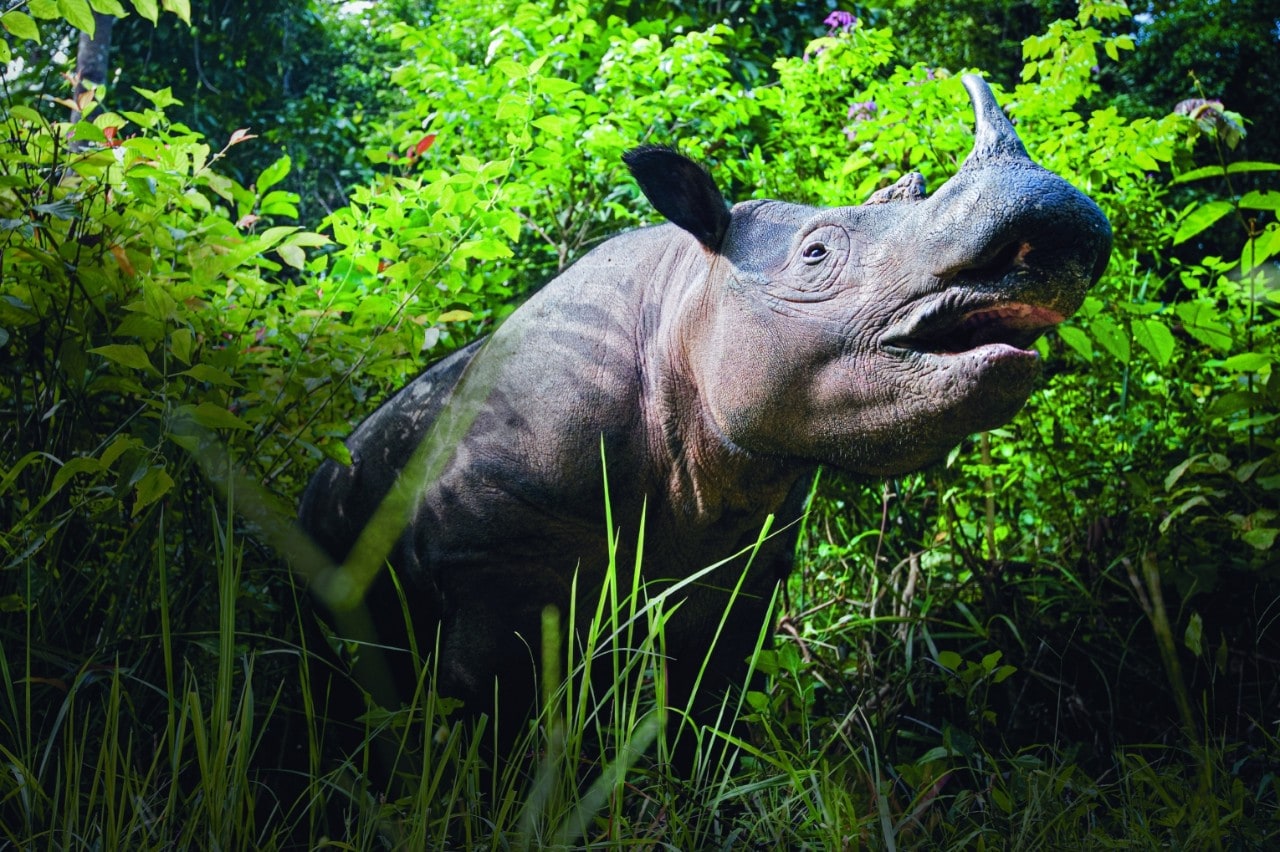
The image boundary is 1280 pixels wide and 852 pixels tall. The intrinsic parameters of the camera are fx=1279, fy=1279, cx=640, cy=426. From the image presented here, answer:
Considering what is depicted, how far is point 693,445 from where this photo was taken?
258cm

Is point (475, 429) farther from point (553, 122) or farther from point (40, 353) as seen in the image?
point (553, 122)

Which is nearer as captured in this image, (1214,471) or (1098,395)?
(1214,471)

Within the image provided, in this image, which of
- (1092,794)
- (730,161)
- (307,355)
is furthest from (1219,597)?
(307,355)

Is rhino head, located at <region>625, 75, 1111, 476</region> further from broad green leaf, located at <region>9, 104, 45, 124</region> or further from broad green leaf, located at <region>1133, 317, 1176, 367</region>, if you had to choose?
broad green leaf, located at <region>1133, 317, 1176, 367</region>

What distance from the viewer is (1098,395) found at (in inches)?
164

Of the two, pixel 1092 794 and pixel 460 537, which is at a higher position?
pixel 460 537

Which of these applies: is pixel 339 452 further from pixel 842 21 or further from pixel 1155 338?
pixel 842 21

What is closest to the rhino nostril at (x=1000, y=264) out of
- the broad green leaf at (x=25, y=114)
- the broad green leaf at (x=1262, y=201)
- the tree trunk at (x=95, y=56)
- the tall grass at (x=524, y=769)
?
the tall grass at (x=524, y=769)

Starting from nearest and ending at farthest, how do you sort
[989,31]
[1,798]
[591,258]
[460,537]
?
[1,798] < [460,537] < [591,258] < [989,31]

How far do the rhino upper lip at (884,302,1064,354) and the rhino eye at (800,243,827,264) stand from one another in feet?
0.82

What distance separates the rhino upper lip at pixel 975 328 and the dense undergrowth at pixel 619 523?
1.71 ft

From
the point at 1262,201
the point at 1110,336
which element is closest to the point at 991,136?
the point at 1262,201

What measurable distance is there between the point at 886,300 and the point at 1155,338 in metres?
1.58

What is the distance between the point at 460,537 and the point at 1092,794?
1284 mm
